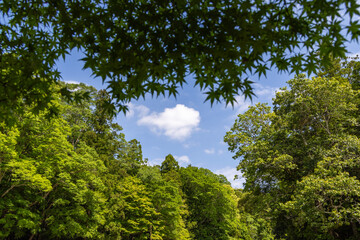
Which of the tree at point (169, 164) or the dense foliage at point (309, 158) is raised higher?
the tree at point (169, 164)

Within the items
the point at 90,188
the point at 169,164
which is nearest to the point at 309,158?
the point at 90,188

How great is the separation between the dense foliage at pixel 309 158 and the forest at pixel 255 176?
0.05 metres

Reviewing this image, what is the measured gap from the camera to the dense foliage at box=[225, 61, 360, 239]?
443 inches

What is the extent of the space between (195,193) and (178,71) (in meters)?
30.7

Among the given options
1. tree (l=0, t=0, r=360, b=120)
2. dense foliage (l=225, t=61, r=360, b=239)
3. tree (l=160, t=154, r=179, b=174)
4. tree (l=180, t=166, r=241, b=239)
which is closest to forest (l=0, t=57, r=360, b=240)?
dense foliage (l=225, t=61, r=360, b=239)

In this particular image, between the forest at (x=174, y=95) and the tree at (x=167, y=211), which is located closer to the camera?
the forest at (x=174, y=95)

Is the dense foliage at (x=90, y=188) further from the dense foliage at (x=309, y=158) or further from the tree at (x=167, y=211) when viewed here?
the dense foliage at (x=309, y=158)

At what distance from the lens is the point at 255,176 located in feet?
49.9

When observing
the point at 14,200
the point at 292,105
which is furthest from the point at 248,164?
the point at 14,200

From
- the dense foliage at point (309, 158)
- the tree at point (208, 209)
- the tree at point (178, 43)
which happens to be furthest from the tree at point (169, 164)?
the tree at point (178, 43)

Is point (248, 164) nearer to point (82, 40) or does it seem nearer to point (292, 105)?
point (292, 105)

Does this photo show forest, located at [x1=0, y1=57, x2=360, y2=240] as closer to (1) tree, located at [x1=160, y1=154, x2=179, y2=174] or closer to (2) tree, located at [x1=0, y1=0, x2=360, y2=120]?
(2) tree, located at [x1=0, y1=0, x2=360, y2=120]

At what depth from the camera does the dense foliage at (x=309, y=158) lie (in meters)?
11.3

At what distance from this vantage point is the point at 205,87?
296cm
